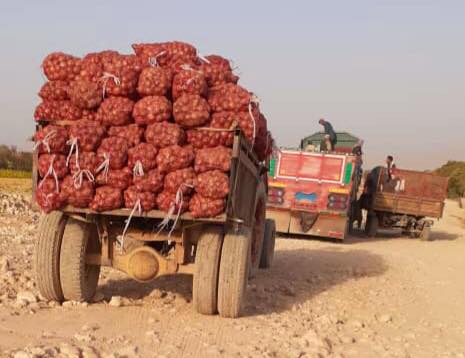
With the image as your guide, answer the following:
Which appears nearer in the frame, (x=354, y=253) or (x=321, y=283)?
(x=321, y=283)

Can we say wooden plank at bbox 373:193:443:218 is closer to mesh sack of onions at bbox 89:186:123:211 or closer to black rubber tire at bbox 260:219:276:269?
black rubber tire at bbox 260:219:276:269

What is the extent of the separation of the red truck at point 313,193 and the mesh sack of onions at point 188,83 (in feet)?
28.8

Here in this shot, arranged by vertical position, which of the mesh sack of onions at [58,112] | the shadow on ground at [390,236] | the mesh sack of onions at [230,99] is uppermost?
the mesh sack of onions at [230,99]

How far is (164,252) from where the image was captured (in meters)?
5.75

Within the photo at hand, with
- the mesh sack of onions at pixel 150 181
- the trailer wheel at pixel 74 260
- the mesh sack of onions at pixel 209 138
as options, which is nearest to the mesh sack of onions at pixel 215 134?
the mesh sack of onions at pixel 209 138

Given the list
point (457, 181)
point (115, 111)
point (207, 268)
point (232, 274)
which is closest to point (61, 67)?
point (115, 111)

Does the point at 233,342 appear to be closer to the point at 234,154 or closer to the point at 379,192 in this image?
the point at 234,154

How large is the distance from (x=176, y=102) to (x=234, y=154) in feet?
2.36

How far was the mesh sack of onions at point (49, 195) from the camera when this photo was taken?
4648 millimetres

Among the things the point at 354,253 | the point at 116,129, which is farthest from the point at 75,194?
the point at 354,253

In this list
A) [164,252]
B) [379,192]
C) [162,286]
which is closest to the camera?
[164,252]

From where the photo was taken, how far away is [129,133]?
186 inches

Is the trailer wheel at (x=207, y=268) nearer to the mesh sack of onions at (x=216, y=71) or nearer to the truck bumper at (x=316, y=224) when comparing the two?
the mesh sack of onions at (x=216, y=71)

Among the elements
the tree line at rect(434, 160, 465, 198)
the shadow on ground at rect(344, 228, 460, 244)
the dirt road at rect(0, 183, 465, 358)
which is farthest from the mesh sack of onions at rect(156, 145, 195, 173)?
the tree line at rect(434, 160, 465, 198)
